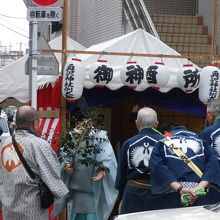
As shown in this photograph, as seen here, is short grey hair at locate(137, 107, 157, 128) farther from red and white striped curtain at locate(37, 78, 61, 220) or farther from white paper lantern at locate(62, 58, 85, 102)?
red and white striped curtain at locate(37, 78, 61, 220)

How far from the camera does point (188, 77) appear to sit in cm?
895

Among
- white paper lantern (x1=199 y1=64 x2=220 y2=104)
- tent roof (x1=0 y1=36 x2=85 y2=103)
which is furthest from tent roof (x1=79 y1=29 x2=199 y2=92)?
tent roof (x1=0 y1=36 x2=85 y2=103)

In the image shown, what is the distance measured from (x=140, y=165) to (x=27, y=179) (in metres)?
1.49

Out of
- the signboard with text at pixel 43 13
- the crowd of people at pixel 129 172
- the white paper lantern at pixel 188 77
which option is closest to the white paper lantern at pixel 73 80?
the signboard with text at pixel 43 13

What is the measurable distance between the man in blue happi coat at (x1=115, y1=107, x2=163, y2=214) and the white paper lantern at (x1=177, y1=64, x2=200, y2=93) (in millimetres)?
3260

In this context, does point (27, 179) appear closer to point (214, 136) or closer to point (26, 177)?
point (26, 177)

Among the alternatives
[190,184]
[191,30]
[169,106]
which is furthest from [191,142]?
[191,30]

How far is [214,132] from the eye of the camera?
237 inches

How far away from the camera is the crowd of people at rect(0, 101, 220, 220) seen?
4.91 meters

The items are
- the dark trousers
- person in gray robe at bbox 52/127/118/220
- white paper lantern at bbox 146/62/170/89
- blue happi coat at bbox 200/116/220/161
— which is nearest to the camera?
the dark trousers

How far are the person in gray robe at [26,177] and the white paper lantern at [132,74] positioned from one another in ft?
12.6

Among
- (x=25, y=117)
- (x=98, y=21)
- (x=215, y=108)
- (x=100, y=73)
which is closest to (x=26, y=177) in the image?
(x=25, y=117)

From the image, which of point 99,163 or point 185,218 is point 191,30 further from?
point 185,218

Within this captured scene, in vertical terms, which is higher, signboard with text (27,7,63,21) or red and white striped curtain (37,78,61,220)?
signboard with text (27,7,63,21)
